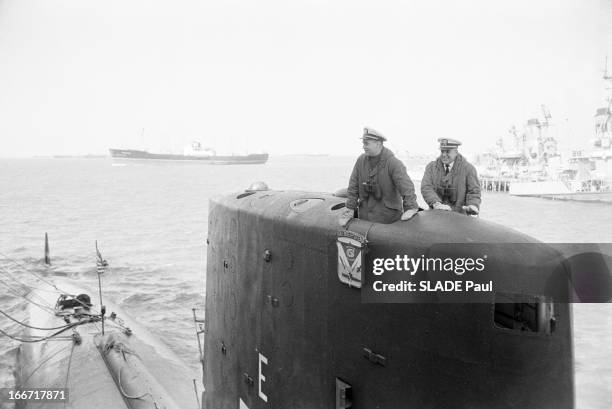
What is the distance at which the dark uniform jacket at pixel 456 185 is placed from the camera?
514cm

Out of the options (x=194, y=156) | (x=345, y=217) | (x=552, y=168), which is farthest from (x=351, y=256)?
(x=194, y=156)

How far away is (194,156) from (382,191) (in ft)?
540

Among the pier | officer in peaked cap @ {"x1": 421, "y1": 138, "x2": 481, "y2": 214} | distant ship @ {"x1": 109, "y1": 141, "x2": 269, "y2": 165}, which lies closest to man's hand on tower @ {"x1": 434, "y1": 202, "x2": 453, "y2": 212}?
officer in peaked cap @ {"x1": 421, "y1": 138, "x2": 481, "y2": 214}

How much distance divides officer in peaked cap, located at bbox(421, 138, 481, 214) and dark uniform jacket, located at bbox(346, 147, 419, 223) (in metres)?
0.63

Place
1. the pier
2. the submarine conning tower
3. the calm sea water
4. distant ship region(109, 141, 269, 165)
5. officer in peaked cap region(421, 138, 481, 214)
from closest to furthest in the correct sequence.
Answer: the submarine conning tower < officer in peaked cap region(421, 138, 481, 214) < the calm sea water < the pier < distant ship region(109, 141, 269, 165)

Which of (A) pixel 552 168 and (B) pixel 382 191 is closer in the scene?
(B) pixel 382 191

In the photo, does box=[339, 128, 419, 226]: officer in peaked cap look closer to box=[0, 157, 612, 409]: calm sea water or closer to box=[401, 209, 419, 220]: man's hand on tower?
box=[401, 209, 419, 220]: man's hand on tower

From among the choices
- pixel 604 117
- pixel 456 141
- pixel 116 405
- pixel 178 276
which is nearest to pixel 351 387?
pixel 456 141

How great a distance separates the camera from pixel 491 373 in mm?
3229

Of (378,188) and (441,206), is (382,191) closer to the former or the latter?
(378,188)

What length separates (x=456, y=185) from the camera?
5168mm

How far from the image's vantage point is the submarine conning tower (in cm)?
321

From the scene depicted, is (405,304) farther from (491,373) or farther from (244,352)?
(244,352)

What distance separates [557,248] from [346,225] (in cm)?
161
